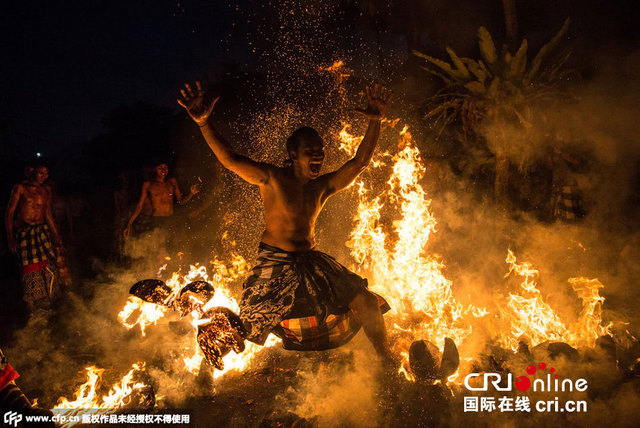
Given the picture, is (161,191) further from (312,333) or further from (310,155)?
(312,333)

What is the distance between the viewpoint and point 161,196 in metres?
6.88

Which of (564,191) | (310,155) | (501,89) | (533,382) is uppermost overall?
(501,89)

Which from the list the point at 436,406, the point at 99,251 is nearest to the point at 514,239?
the point at 436,406

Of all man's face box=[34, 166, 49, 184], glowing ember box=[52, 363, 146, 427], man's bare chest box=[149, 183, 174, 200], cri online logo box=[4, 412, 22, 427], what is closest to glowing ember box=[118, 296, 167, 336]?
glowing ember box=[52, 363, 146, 427]

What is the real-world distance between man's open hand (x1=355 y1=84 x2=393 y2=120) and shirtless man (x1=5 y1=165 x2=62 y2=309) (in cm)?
519

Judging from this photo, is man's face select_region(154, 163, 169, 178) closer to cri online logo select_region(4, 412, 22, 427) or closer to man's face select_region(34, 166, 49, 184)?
man's face select_region(34, 166, 49, 184)

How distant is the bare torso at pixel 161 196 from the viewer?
6809 millimetres

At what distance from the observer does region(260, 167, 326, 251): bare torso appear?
3559 mm

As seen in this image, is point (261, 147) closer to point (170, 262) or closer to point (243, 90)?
point (243, 90)

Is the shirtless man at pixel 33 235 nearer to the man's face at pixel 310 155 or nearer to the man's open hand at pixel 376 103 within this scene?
the man's face at pixel 310 155

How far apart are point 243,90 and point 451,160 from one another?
550 cm

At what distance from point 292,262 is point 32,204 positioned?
4.79 metres

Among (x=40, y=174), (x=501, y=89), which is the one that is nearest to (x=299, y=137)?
(x=501, y=89)

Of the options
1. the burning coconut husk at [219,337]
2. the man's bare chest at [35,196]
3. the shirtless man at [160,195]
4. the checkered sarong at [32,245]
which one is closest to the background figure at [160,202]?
the shirtless man at [160,195]
